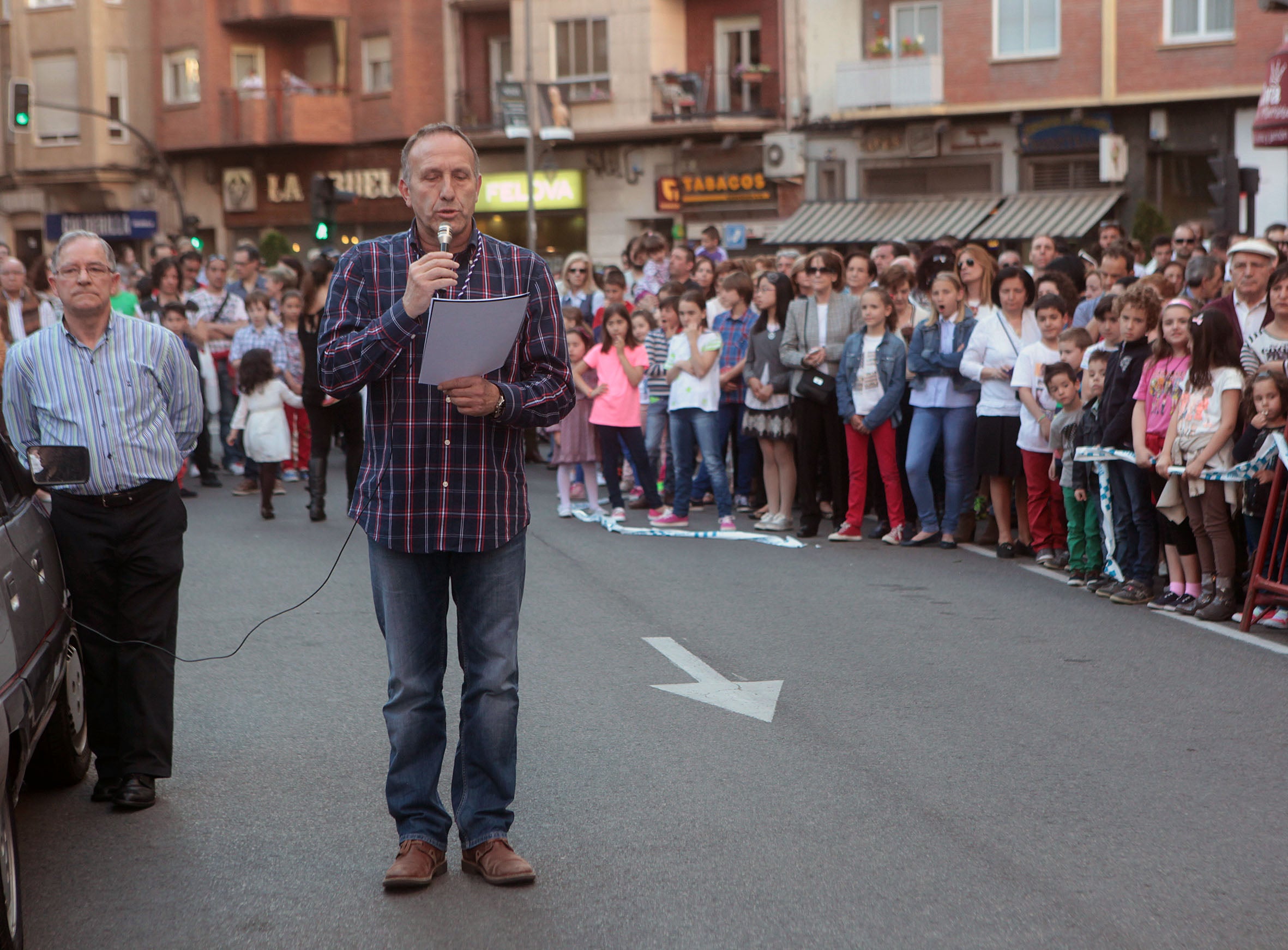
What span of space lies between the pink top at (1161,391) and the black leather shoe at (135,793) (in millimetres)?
6054

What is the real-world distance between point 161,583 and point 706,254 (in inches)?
473

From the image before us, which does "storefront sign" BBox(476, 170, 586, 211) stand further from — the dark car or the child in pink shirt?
the dark car

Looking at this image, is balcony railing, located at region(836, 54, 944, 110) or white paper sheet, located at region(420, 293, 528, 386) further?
balcony railing, located at region(836, 54, 944, 110)

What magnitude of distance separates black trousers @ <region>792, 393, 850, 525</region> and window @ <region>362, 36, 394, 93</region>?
29843mm

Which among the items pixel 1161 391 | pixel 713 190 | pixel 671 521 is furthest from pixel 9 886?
pixel 713 190

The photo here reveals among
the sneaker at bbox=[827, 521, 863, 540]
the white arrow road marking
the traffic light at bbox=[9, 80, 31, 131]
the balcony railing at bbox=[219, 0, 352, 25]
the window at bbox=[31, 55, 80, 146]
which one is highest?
the balcony railing at bbox=[219, 0, 352, 25]

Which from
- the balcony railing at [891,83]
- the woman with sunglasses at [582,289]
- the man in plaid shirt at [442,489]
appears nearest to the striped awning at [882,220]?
the balcony railing at [891,83]

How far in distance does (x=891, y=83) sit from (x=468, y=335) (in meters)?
29.4

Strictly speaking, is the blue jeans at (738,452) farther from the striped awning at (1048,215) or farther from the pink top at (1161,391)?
the striped awning at (1048,215)

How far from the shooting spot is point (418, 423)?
4.58m

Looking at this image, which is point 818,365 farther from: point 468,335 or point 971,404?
point 468,335

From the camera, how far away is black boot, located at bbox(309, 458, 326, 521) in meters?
13.2

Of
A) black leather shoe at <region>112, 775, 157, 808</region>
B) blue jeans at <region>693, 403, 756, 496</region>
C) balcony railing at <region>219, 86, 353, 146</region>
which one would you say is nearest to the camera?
black leather shoe at <region>112, 775, 157, 808</region>

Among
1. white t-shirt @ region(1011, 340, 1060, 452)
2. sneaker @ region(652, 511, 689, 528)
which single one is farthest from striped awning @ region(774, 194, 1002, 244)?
white t-shirt @ region(1011, 340, 1060, 452)
